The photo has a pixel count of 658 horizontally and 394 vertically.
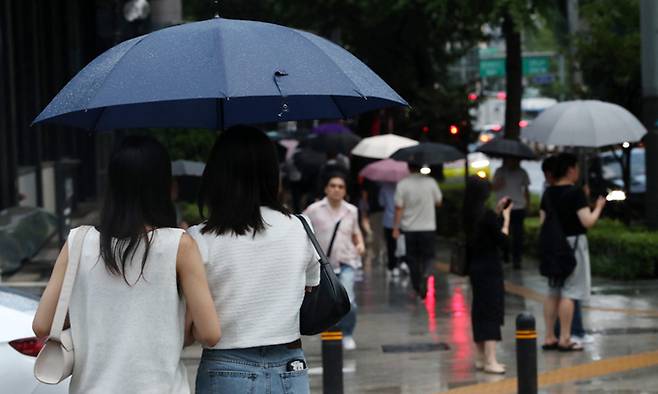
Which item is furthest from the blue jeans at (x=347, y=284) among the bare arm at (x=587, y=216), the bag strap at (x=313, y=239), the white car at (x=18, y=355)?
the bag strap at (x=313, y=239)

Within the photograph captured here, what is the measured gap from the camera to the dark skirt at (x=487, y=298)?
1070 cm

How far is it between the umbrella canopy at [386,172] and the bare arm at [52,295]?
539 inches

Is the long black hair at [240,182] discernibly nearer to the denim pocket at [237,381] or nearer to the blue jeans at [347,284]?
the denim pocket at [237,381]

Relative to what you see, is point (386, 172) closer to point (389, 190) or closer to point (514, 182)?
point (389, 190)

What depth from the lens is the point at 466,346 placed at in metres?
12.1

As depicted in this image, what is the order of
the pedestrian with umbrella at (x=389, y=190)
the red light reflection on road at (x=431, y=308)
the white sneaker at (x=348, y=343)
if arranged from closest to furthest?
the white sneaker at (x=348, y=343) → the red light reflection on road at (x=431, y=308) → the pedestrian with umbrella at (x=389, y=190)

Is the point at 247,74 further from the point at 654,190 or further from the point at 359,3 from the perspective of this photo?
the point at 359,3

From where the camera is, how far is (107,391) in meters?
4.27

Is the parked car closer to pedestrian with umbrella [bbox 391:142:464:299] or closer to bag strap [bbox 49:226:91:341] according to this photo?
pedestrian with umbrella [bbox 391:142:464:299]

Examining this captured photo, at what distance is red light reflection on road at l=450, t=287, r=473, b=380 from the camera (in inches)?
430

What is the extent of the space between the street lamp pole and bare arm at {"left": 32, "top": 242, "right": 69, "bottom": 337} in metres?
12.3

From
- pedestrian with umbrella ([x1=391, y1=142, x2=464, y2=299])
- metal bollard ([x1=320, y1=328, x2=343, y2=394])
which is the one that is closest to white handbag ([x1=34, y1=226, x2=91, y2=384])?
metal bollard ([x1=320, y1=328, x2=343, y2=394])

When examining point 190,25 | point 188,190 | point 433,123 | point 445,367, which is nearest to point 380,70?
point 433,123

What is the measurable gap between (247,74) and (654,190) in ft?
39.4
